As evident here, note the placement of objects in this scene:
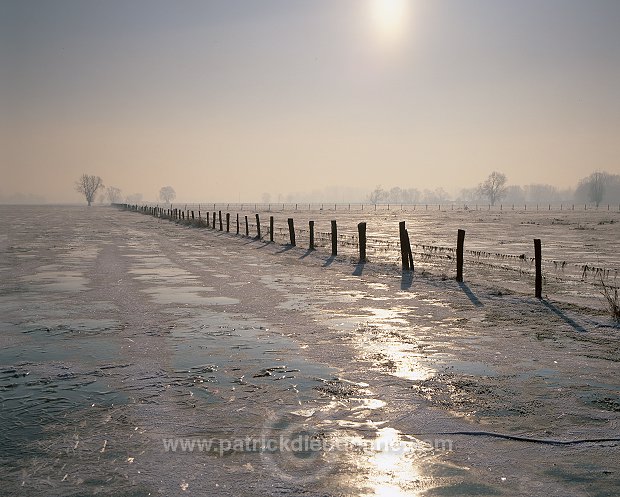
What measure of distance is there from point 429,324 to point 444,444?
200 inches

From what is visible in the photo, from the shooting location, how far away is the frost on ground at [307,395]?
3.92m

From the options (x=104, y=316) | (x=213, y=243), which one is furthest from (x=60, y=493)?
(x=213, y=243)

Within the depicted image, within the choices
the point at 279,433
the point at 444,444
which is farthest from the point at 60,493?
the point at 444,444

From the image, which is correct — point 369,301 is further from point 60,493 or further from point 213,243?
point 213,243

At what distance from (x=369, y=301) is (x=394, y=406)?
6530 millimetres

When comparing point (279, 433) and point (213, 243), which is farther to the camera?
point (213, 243)

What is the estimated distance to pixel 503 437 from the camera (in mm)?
4586

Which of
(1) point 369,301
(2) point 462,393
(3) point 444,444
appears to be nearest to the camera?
(3) point 444,444

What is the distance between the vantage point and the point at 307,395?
5.64 metres

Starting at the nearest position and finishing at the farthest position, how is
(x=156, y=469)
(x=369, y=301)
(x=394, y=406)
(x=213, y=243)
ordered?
1. (x=156, y=469)
2. (x=394, y=406)
3. (x=369, y=301)
4. (x=213, y=243)

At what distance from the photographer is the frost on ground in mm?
3916

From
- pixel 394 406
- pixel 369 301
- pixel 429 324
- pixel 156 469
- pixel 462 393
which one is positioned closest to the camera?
pixel 156 469

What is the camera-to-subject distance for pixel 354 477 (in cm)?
386

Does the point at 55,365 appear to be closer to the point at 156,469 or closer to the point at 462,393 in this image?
the point at 156,469
